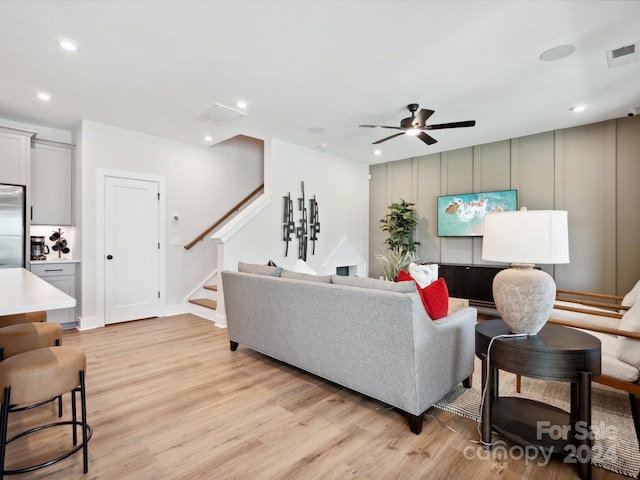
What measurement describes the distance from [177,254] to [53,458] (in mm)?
3687

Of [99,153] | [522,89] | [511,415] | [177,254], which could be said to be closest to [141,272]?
[177,254]

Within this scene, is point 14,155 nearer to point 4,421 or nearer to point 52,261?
point 52,261

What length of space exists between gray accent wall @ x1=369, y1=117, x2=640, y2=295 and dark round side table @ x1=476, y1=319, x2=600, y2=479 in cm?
335

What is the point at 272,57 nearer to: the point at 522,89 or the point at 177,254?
the point at 522,89

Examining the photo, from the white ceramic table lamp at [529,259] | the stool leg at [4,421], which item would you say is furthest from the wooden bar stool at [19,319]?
the white ceramic table lamp at [529,259]

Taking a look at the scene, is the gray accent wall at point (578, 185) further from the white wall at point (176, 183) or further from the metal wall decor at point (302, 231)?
the white wall at point (176, 183)

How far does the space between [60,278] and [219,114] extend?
3002 millimetres

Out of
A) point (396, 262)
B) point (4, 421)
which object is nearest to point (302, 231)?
point (396, 262)

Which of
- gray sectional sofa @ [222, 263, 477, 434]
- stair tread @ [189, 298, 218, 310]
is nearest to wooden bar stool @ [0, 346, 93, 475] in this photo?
gray sectional sofa @ [222, 263, 477, 434]

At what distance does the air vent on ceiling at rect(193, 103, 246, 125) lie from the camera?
3940 millimetres

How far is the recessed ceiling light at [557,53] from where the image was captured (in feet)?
8.73

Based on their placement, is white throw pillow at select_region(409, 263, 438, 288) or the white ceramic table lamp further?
white throw pillow at select_region(409, 263, 438, 288)

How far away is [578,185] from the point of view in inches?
183

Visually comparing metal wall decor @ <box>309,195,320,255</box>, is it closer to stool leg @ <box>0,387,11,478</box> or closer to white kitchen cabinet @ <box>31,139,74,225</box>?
white kitchen cabinet @ <box>31,139,74,225</box>
